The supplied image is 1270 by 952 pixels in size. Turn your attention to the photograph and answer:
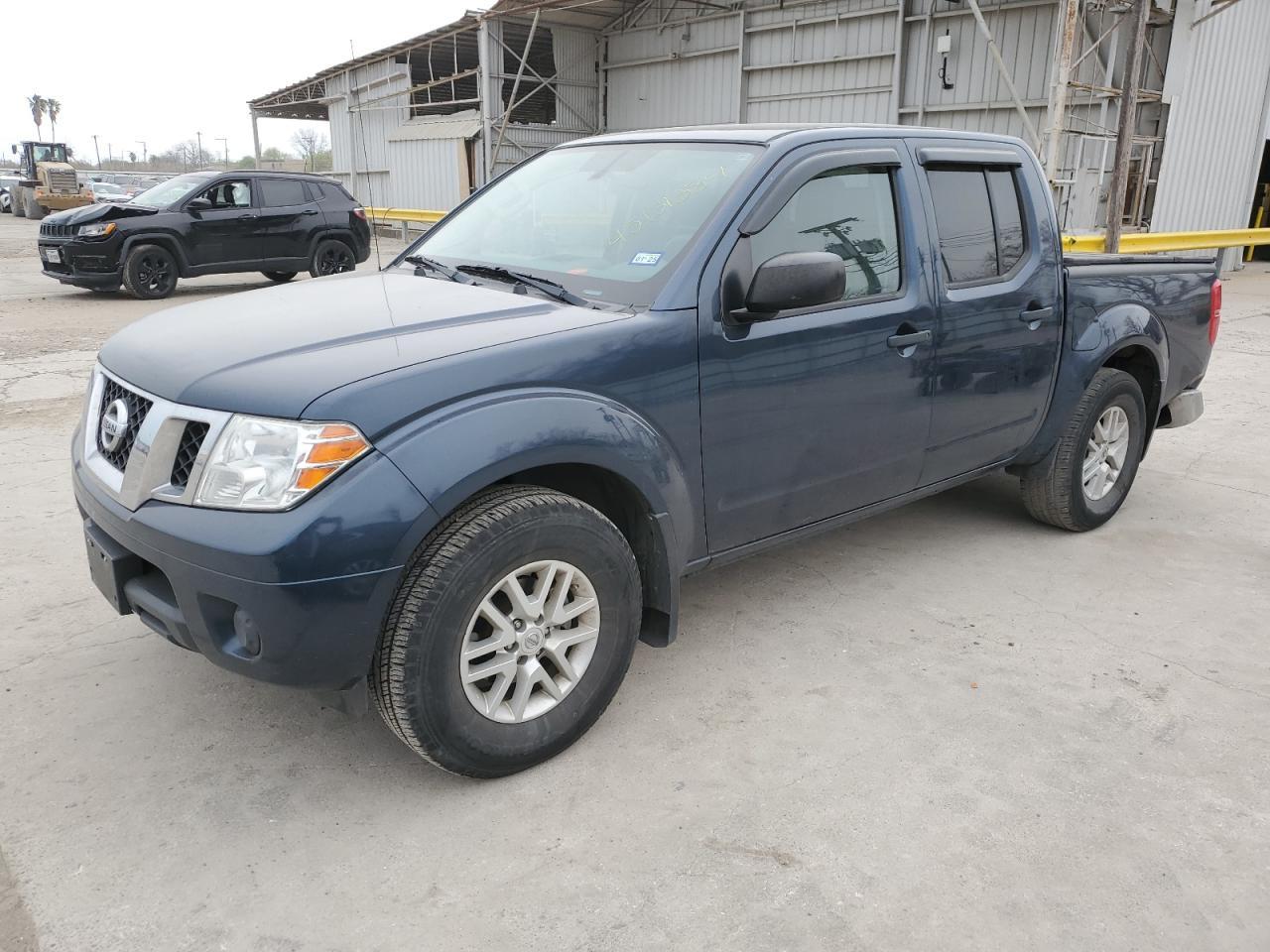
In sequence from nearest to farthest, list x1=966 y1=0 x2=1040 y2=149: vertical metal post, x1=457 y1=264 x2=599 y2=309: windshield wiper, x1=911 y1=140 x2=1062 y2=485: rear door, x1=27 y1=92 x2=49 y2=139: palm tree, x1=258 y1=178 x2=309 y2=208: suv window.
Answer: x1=457 y1=264 x2=599 y2=309: windshield wiper, x1=911 y1=140 x2=1062 y2=485: rear door, x1=258 y1=178 x2=309 y2=208: suv window, x1=966 y1=0 x2=1040 y2=149: vertical metal post, x1=27 y1=92 x2=49 y2=139: palm tree

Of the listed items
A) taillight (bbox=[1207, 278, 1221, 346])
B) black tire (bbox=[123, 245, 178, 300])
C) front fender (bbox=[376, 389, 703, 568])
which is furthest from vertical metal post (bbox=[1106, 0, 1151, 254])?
black tire (bbox=[123, 245, 178, 300])

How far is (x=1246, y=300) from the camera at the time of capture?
47.5ft

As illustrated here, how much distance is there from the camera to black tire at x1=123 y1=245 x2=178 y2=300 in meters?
12.7

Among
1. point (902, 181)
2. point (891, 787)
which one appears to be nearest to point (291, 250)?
point (902, 181)

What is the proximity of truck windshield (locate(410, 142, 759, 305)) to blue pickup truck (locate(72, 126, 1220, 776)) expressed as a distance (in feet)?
0.04

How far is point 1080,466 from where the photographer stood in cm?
463

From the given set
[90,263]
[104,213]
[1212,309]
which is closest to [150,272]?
[90,263]

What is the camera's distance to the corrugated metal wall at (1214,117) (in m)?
15.5

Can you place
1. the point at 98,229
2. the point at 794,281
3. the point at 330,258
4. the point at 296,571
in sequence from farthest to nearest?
the point at 330,258 → the point at 98,229 → the point at 794,281 → the point at 296,571

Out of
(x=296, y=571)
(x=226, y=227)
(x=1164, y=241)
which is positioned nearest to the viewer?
(x=296, y=571)

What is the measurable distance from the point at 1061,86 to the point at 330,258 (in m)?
10.6

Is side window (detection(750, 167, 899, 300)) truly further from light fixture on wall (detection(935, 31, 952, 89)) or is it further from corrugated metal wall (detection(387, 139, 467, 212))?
corrugated metal wall (detection(387, 139, 467, 212))

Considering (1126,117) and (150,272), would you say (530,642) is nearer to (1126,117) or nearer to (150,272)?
(150,272)

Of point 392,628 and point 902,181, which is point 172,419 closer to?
point 392,628
